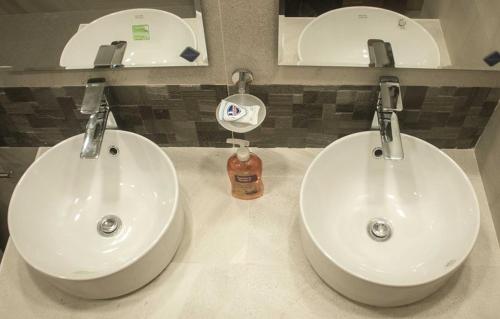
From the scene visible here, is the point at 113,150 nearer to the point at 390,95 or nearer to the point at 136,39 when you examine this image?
the point at 136,39

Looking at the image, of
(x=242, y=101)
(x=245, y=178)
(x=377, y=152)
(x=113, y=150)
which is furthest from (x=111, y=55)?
(x=377, y=152)

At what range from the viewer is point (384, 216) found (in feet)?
3.70

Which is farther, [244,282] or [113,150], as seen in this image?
[113,150]

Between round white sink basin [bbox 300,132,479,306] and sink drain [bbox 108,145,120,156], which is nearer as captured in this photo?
round white sink basin [bbox 300,132,479,306]

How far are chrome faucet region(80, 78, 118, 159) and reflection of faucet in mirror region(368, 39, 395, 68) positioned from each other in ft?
2.22

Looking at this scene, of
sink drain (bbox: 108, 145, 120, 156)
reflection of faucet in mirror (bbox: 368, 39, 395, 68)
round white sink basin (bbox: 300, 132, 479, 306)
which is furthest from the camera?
sink drain (bbox: 108, 145, 120, 156)

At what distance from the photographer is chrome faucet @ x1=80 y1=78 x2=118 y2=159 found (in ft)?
3.33

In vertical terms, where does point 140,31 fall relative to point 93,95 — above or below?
above

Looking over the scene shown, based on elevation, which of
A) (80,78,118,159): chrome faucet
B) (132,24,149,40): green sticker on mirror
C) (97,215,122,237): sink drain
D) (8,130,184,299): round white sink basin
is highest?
(132,24,149,40): green sticker on mirror

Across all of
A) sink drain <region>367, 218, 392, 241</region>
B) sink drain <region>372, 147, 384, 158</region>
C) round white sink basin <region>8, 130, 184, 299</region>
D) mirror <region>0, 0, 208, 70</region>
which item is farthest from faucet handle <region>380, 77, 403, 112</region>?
round white sink basin <region>8, 130, 184, 299</region>

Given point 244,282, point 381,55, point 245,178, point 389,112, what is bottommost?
point 244,282

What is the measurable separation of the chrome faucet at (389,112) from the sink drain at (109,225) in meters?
0.70

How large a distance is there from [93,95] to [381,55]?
0.72 metres

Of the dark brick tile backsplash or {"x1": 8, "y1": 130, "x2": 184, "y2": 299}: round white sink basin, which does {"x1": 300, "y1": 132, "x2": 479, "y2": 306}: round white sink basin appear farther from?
{"x1": 8, "y1": 130, "x2": 184, "y2": 299}: round white sink basin
